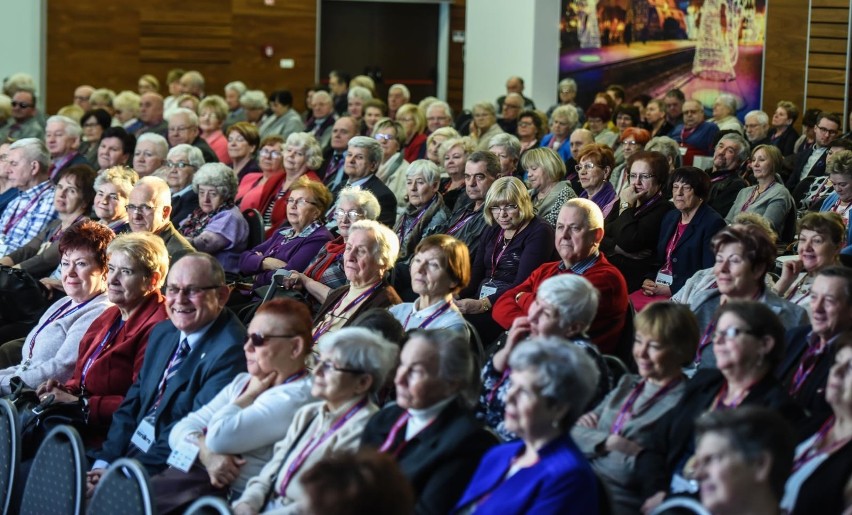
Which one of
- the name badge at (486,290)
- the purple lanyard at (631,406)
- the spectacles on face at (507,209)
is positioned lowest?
the name badge at (486,290)

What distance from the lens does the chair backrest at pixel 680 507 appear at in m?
2.47

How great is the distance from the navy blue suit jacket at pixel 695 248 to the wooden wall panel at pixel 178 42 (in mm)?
10994

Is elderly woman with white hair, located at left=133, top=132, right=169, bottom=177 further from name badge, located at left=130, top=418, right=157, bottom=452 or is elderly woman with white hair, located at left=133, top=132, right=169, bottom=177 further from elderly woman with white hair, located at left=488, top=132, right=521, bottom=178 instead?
name badge, located at left=130, top=418, right=157, bottom=452

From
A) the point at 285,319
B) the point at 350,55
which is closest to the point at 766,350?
the point at 285,319

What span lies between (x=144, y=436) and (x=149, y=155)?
4.06 m

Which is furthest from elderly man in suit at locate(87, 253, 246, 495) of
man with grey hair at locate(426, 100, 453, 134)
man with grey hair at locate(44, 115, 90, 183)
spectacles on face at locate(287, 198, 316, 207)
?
man with grey hair at locate(426, 100, 453, 134)

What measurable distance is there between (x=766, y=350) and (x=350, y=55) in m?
14.2

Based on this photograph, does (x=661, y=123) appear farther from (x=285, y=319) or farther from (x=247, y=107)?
(x=285, y=319)

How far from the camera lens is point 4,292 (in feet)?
17.9

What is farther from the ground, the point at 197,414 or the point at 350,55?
the point at 350,55

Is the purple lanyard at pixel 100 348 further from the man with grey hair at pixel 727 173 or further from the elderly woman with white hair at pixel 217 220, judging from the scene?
the man with grey hair at pixel 727 173

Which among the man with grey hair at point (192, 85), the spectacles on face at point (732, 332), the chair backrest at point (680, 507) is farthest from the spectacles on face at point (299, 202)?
the man with grey hair at point (192, 85)

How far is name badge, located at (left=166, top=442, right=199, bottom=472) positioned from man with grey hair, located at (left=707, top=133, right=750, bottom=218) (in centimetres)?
488

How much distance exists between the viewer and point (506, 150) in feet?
24.1
